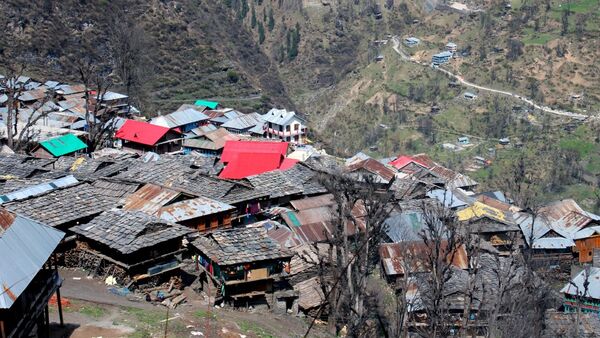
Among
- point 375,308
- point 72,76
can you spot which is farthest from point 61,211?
point 72,76

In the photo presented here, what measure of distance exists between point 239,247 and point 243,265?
109 centimetres

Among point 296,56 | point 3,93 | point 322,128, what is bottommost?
point 322,128

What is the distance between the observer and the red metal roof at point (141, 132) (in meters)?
56.6

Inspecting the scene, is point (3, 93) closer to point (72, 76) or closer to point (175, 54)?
point (72, 76)

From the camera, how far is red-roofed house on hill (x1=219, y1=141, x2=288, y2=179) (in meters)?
44.4

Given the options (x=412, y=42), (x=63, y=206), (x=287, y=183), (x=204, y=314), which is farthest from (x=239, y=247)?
(x=412, y=42)

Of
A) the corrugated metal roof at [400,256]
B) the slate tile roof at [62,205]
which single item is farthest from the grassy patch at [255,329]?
the corrugated metal roof at [400,256]

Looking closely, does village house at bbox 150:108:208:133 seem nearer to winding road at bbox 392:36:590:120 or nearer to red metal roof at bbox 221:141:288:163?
red metal roof at bbox 221:141:288:163

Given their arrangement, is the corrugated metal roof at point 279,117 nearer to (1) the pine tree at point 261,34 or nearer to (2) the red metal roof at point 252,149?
(2) the red metal roof at point 252,149

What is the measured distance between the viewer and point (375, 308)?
29.8 metres

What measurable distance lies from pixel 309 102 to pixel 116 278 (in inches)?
4471

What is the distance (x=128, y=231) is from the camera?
2542cm

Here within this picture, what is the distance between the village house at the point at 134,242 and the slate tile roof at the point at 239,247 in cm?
111

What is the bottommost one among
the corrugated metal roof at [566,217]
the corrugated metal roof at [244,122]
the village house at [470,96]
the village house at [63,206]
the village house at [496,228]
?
the village house at [470,96]
